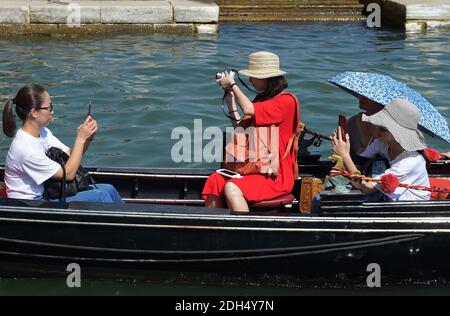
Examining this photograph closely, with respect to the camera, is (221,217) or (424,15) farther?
(424,15)

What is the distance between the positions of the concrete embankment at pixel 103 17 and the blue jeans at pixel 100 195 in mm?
6668

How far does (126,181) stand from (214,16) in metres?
6.56

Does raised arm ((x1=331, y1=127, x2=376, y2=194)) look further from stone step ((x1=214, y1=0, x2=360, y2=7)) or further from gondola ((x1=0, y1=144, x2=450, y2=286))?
stone step ((x1=214, y1=0, x2=360, y2=7))

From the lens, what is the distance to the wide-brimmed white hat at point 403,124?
4930 millimetres

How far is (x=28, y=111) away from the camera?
16.1 feet

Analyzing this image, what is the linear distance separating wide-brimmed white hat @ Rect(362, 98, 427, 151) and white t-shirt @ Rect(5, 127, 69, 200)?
1735 millimetres

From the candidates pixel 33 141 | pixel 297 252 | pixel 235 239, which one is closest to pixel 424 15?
pixel 297 252

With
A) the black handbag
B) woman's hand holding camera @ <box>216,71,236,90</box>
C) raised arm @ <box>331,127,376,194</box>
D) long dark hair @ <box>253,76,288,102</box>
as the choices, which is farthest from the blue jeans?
raised arm @ <box>331,127,376,194</box>

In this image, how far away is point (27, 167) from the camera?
197 inches

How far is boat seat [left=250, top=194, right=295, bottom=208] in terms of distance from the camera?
530cm

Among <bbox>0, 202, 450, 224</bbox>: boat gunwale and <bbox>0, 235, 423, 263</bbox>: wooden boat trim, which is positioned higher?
<bbox>0, 202, 450, 224</bbox>: boat gunwale

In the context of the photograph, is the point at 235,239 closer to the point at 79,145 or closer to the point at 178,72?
the point at 79,145

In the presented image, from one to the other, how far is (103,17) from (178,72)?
6.42ft

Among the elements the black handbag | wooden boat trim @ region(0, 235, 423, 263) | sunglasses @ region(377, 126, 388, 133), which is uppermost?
sunglasses @ region(377, 126, 388, 133)
